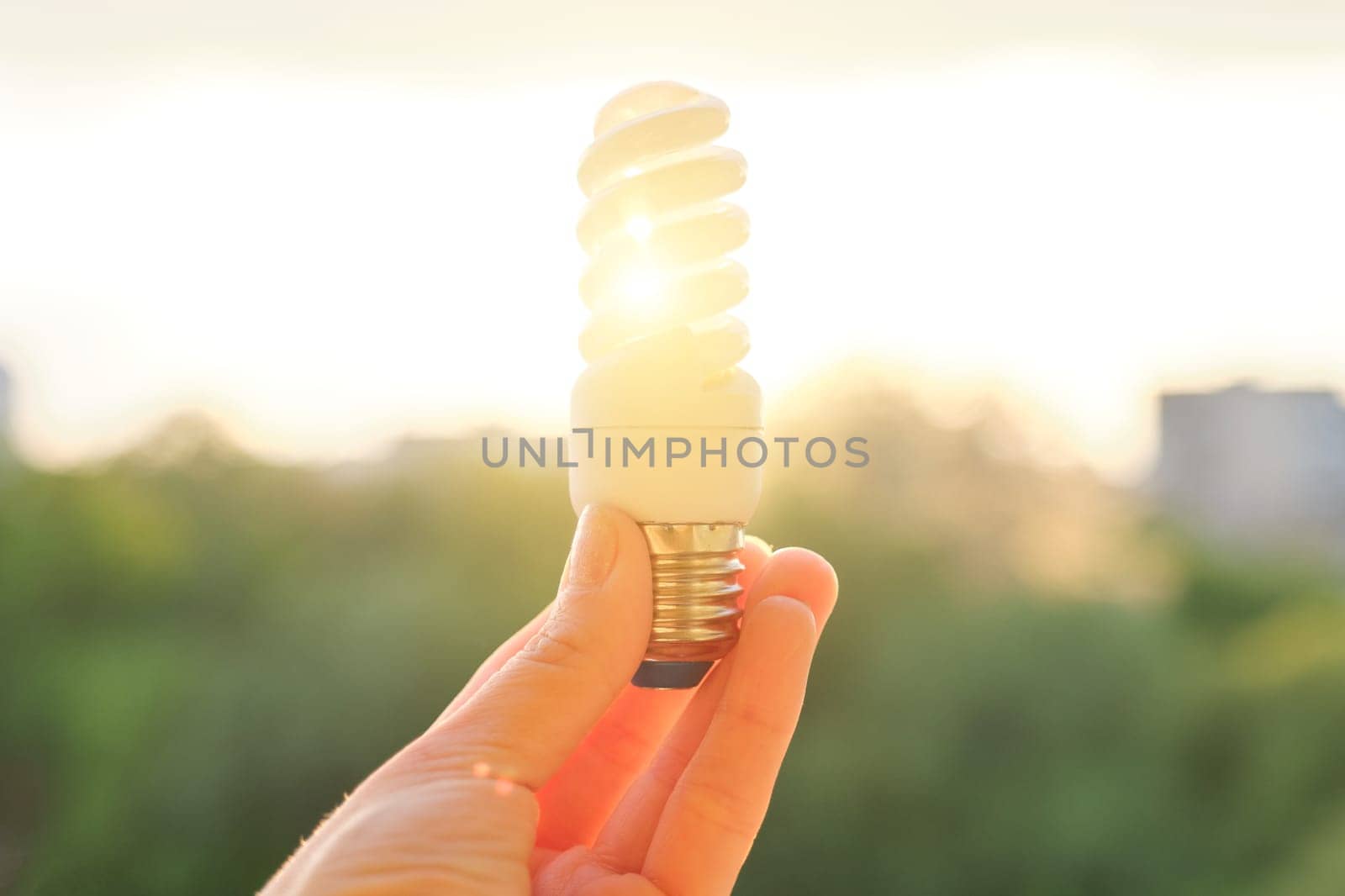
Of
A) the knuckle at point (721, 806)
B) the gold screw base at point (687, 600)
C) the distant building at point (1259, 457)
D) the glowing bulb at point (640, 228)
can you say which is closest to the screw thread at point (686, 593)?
the gold screw base at point (687, 600)

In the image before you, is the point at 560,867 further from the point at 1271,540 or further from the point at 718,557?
the point at 1271,540

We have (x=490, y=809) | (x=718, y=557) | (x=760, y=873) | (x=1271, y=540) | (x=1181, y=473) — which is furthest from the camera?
(x=1181, y=473)

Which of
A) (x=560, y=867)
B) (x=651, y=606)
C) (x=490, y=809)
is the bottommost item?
(x=560, y=867)

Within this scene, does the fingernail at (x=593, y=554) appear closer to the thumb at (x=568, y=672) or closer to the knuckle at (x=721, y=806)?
the thumb at (x=568, y=672)

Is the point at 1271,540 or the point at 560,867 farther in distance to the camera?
the point at 1271,540

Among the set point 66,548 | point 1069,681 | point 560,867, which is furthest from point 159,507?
point 1069,681

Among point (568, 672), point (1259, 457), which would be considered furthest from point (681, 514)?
point (1259, 457)

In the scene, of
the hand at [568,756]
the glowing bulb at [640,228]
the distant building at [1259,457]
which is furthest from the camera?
the distant building at [1259,457]

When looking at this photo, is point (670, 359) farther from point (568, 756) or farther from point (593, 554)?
point (568, 756)
